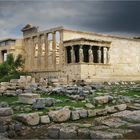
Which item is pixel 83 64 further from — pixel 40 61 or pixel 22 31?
pixel 22 31

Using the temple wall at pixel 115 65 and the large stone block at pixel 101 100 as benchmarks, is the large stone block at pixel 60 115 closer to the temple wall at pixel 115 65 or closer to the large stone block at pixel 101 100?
the large stone block at pixel 101 100

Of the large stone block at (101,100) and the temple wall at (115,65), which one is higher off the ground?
the temple wall at (115,65)

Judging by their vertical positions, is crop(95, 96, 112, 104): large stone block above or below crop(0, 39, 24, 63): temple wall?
below

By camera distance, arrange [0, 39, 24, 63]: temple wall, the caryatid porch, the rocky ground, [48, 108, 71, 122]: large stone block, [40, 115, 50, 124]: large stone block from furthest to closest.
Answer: [0, 39, 24, 63]: temple wall → the caryatid porch → [48, 108, 71, 122]: large stone block → [40, 115, 50, 124]: large stone block → the rocky ground

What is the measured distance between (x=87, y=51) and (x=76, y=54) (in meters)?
1.31

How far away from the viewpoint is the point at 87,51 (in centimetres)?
3516

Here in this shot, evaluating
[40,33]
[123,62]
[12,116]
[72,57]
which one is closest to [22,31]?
[40,33]

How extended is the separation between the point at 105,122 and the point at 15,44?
31.3m

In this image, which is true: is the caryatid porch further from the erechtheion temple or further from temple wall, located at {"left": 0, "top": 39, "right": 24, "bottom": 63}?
temple wall, located at {"left": 0, "top": 39, "right": 24, "bottom": 63}

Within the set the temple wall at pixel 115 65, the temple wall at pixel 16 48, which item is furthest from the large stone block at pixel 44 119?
the temple wall at pixel 16 48

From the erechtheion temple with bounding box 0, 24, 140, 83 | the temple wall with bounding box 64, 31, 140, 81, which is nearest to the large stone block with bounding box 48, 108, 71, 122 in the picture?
the erechtheion temple with bounding box 0, 24, 140, 83

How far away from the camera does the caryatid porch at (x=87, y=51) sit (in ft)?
106

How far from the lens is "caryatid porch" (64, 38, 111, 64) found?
32375 mm

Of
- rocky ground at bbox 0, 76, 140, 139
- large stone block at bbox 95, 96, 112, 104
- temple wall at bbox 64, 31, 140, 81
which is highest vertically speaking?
temple wall at bbox 64, 31, 140, 81
